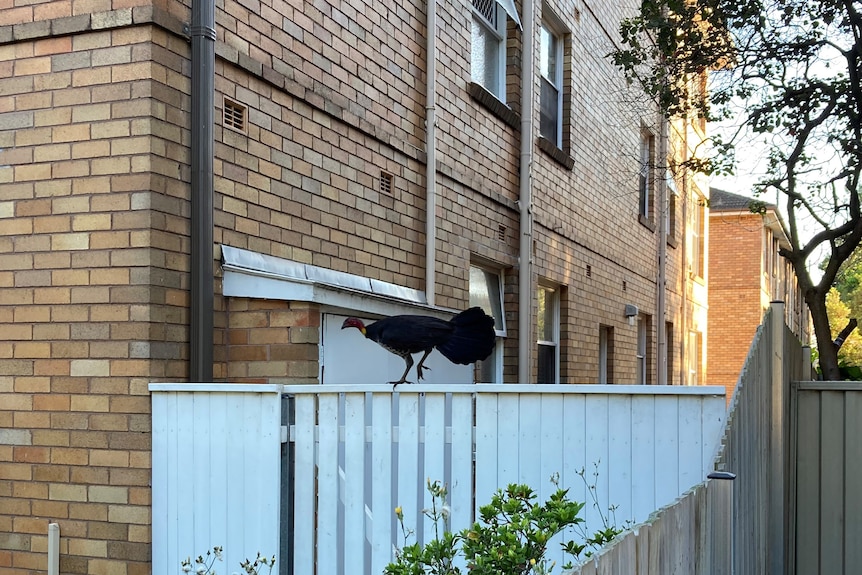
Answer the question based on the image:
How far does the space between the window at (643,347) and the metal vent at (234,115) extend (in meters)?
11.6

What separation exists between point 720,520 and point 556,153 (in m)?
8.35

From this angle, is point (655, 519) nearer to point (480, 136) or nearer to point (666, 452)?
point (666, 452)

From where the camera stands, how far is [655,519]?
2092mm

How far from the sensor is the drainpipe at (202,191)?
4836 mm

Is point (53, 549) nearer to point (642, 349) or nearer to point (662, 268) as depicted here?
point (642, 349)


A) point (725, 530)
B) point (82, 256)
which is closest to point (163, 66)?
point (82, 256)

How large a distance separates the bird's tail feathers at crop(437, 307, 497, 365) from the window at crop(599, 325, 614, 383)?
28.7 feet

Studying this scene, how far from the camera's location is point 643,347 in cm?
1634

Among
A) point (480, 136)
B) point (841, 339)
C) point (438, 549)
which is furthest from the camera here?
point (841, 339)

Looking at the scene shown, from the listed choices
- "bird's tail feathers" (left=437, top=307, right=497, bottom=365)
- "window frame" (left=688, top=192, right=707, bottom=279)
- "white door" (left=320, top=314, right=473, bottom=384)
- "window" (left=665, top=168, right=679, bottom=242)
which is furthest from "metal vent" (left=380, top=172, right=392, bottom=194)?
"window frame" (left=688, top=192, right=707, bottom=279)

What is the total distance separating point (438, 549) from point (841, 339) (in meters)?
8.18

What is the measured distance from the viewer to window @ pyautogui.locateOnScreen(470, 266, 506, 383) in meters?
9.20

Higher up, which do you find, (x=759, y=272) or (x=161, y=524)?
(x=759, y=272)

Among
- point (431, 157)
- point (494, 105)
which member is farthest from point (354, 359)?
point (494, 105)
